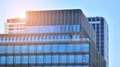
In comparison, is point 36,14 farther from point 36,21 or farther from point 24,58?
point 24,58

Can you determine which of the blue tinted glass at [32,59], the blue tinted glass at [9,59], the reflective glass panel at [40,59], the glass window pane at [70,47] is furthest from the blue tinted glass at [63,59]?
the blue tinted glass at [9,59]

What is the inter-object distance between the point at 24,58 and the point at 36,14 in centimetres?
2696

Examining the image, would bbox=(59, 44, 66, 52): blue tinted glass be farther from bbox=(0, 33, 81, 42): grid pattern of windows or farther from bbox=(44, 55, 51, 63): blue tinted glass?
bbox=(0, 33, 81, 42): grid pattern of windows

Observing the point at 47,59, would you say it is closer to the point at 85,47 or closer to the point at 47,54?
the point at 47,54

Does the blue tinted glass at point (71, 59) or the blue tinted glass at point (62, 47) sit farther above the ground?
the blue tinted glass at point (62, 47)

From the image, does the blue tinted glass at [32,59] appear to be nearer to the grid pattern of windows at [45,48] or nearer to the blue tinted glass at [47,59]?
the grid pattern of windows at [45,48]

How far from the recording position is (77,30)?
161 metres

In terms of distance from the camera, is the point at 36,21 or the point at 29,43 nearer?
the point at 29,43

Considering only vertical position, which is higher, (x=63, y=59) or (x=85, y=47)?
(x=85, y=47)

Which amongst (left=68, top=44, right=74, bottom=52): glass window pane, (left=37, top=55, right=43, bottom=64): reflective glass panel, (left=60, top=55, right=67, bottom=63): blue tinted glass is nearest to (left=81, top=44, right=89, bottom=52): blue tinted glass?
(left=68, top=44, right=74, bottom=52): glass window pane

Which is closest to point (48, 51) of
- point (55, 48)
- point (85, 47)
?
point (55, 48)

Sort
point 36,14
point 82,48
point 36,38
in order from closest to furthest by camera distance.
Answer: point 82,48 → point 36,38 → point 36,14

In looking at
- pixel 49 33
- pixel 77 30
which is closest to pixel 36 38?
pixel 49 33

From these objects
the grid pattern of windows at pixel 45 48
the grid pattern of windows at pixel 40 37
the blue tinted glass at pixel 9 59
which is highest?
the grid pattern of windows at pixel 40 37
